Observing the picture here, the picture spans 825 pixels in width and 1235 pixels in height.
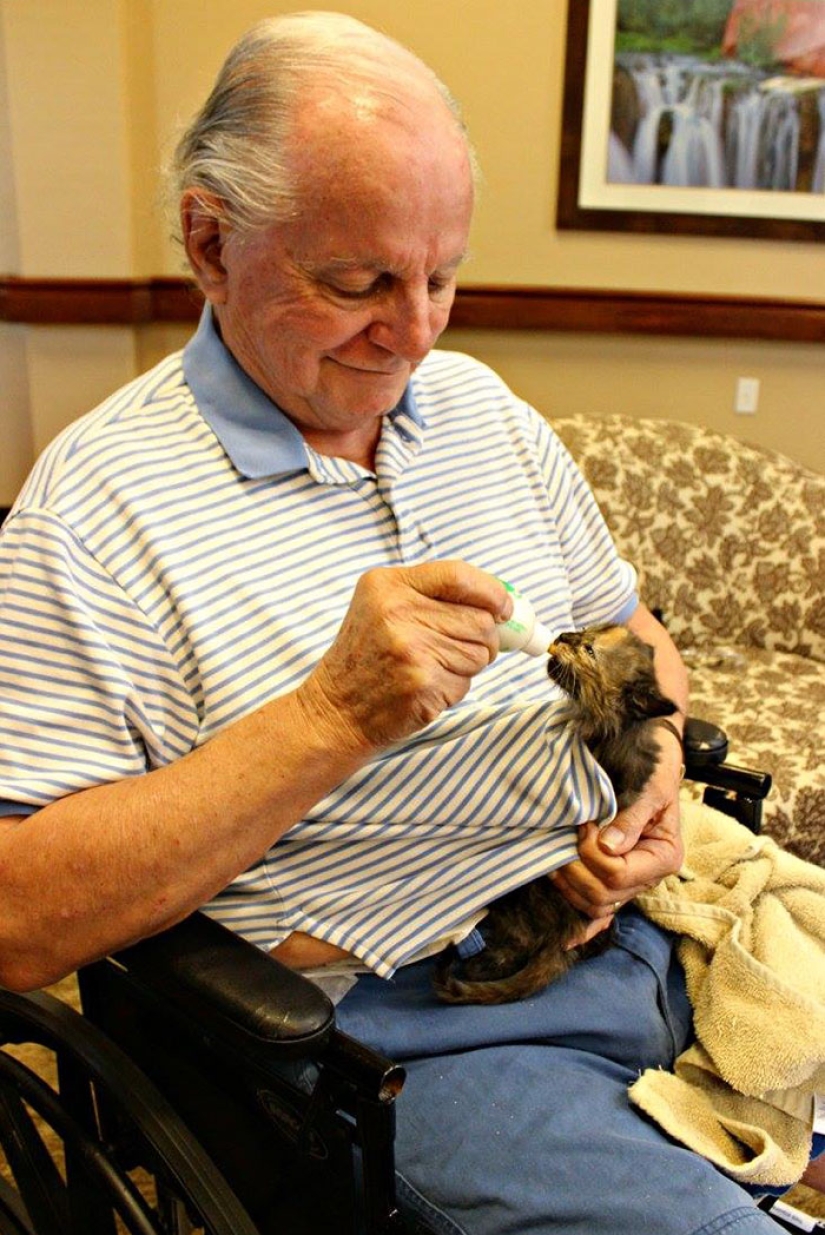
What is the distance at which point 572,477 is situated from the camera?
1.48 meters

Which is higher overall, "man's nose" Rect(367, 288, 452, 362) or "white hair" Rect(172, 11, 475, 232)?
"white hair" Rect(172, 11, 475, 232)

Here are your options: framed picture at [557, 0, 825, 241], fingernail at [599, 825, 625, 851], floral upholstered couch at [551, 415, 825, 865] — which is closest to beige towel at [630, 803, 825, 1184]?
fingernail at [599, 825, 625, 851]

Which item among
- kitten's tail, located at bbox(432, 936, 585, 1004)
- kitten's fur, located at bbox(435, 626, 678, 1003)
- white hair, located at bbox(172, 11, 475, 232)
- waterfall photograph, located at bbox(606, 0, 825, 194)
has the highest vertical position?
waterfall photograph, located at bbox(606, 0, 825, 194)

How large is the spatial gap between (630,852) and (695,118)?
252cm

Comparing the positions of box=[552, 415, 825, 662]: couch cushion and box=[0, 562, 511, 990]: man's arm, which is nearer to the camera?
box=[0, 562, 511, 990]: man's arm

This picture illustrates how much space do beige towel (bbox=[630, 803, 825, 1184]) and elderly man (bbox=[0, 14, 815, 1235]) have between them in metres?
0.04

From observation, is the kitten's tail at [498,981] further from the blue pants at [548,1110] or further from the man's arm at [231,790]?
the man's arm at [231,790]

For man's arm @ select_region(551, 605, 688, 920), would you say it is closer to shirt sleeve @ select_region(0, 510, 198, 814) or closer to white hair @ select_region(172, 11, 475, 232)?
shirt sleeve @ select_region(0, 510, 198, 814)

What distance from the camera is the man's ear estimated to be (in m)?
1.11

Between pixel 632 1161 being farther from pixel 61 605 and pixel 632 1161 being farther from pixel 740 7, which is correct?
pixel 740 7

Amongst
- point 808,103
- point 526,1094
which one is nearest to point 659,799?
point 526,1094

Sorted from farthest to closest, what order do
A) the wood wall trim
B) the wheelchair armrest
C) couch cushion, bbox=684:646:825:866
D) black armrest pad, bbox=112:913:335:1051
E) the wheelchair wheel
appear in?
the wood wall trim
couch cushion, bbox=684:646:825:866
the wheelchair armrest
the wheelchair wheel
black armrest pad, bbox=112:913:335:1051

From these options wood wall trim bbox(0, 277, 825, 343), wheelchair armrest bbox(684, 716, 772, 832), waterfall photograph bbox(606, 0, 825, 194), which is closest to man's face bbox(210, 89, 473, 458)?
wheelchair armrest bbox(684, 716, 772, 832)

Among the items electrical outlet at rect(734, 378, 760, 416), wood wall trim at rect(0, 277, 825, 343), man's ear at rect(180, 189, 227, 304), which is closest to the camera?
man's ear at rect(180, 189, 227, 304)
